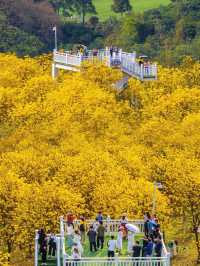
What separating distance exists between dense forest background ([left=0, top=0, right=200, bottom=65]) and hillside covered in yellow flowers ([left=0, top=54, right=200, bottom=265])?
37038 mm

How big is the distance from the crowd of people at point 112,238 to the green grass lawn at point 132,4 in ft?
370

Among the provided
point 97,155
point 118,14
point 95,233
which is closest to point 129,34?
point 118,14

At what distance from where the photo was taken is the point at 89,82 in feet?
246

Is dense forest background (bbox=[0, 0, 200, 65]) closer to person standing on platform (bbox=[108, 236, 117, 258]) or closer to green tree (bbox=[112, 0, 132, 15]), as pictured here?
green tree (bbox=[112, 0, 132, 15])

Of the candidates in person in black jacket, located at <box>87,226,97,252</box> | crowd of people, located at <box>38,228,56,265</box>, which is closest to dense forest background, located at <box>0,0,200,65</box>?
crowd of people, located at <box>38,228,56,265</box>

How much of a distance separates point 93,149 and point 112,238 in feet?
66.0

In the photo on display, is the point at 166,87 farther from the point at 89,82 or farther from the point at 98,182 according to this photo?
the point at 98,182

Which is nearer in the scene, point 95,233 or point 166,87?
point 95,233

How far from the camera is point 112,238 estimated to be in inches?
1658

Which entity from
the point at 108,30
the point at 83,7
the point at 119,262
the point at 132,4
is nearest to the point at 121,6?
the point at 132,4

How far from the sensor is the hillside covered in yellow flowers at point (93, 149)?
54.6 m

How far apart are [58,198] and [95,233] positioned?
11.2 meters

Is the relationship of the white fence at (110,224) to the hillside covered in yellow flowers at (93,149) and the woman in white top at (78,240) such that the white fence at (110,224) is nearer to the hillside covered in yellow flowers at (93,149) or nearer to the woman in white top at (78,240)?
the woman in white top at (78,240)

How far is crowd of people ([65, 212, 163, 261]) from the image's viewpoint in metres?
40.3
